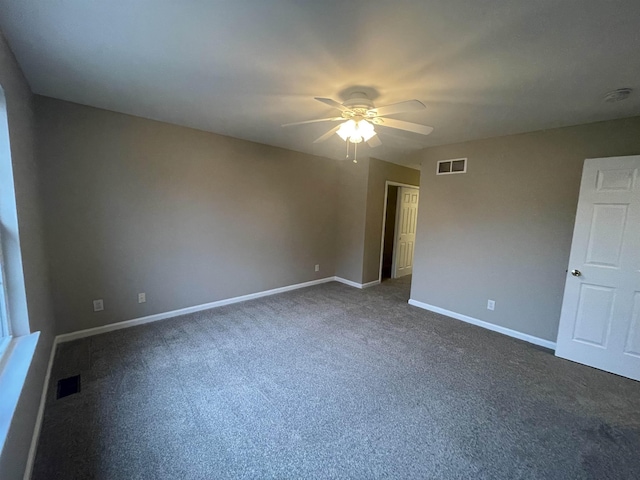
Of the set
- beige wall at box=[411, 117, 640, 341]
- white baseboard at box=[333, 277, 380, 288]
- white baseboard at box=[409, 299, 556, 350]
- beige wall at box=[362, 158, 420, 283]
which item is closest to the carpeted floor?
white baseboard at box=[409, 299, 556, 350]

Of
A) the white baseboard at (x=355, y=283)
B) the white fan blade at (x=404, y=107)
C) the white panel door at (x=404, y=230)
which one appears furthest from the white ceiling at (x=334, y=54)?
the white baseboard at (x=355, y=283)

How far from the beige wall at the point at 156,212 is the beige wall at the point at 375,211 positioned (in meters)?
1.22

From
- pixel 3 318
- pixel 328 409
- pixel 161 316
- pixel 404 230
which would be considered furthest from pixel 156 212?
pixel 404 230

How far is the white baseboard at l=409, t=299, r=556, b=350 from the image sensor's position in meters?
3.04

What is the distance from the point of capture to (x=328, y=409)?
1.96 meters

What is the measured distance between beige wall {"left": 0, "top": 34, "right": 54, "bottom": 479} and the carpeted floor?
291mm

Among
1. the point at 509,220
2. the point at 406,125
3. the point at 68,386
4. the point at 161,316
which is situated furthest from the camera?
the point at 161,316

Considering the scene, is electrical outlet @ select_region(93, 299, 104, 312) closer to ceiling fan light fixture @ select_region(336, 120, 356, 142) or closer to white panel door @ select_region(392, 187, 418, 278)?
ceiling fan light fixture @ select_region(336, 120, 356, 142)

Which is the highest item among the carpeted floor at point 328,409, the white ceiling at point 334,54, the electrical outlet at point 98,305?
the white ceiling at point 334,54

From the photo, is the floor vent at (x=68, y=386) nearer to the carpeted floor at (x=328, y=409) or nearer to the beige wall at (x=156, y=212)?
the carpeted floor at (x=328, y=409)

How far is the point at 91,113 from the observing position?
9.00ft

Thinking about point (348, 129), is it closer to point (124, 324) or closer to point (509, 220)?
point (509, 220)

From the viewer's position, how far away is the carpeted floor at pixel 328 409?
1546 mm

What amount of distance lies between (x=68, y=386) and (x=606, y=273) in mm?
4802
